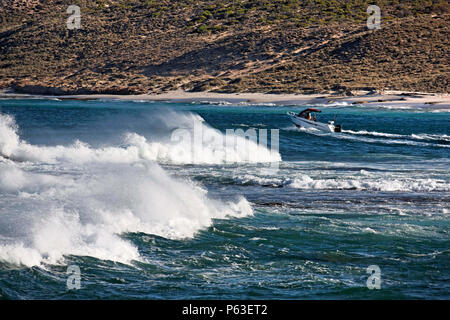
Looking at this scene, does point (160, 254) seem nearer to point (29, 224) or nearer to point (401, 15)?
point (29, 224)

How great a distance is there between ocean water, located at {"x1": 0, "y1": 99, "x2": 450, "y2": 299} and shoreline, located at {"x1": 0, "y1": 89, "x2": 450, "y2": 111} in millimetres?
39148

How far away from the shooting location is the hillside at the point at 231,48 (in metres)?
79.8

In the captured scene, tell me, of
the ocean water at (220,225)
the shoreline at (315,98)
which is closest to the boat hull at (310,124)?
the ocean water at (220,225)

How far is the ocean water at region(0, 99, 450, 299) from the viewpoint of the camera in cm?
1046

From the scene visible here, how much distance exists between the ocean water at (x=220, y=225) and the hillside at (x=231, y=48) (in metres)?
50.5

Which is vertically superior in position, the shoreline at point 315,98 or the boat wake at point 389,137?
the shoreline at point 315,98

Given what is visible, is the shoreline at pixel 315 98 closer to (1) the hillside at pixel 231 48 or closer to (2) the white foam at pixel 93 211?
(1) the hillside at pixel 231 48

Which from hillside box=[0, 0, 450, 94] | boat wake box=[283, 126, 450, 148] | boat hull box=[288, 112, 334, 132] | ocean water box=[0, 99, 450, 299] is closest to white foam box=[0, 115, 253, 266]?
ocean water box=[0, 99, 450, 299]

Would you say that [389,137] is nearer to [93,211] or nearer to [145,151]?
[145,151]

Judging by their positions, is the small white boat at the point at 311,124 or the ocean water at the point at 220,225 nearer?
the ocean water at the point at 220,225

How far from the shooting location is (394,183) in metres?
20.4

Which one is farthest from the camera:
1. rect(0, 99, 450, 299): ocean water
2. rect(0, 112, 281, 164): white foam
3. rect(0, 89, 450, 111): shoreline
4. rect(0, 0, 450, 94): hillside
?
rect(0, 0, 450, 94): hillside

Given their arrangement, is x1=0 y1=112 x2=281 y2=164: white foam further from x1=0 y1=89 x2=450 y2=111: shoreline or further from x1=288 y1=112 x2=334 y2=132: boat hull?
x1=0 y1=89 x2=450 y2=111: shoreline

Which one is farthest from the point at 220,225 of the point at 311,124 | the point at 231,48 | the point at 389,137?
the point at 231,48
